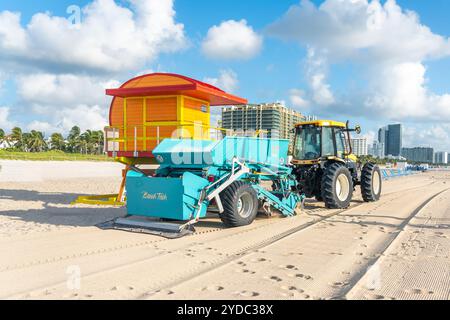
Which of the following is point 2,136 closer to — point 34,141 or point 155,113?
point 34,141

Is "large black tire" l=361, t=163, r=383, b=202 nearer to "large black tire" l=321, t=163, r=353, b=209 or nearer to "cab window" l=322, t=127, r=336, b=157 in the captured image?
"large black tire" l=321, t=163, r=353, b=209

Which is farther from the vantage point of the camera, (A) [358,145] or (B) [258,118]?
(A) [358,145]

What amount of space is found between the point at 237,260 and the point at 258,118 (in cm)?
738

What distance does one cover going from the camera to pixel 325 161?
12.5 m

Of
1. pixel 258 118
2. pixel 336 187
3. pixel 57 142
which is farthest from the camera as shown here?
pixel 57 142

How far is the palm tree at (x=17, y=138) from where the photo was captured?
75000 millimetres

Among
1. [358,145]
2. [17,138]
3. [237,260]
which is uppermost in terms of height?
[17,138]

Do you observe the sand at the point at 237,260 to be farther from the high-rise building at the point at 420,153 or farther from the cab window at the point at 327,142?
the high-rise building at the point at 420,153

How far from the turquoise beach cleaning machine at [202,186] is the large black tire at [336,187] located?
1.76 metres

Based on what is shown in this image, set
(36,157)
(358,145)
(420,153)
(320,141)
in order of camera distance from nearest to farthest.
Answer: (320,141)
(358,145)
(36,157)
(420,153)

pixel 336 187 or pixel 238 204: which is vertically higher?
pixel 336 187

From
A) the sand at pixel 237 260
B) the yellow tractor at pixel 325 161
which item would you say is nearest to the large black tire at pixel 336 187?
the yellow tractor at pixel 325 161

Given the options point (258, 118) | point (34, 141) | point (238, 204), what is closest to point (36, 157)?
point (34, 141)
